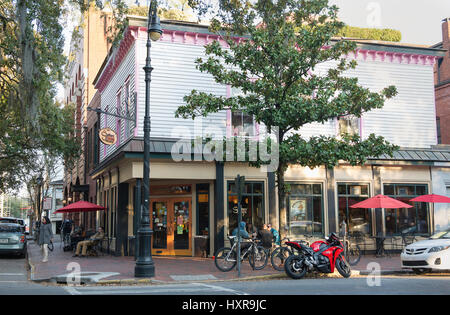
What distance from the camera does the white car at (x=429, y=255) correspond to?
13.0 metres

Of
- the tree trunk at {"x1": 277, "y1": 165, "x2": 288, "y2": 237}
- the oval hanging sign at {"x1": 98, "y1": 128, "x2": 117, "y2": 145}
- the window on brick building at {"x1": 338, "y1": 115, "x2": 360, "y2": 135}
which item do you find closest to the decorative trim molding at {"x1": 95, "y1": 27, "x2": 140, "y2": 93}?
the oval hanging sign at {"x1": 98, "y1": 128, "x2": 117, "y2": 145}

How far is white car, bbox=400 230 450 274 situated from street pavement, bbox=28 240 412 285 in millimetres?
1136

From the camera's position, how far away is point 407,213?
21266 mm

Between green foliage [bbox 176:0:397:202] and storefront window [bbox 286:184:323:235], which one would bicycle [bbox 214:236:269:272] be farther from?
storefront window [bbox 286:184:323:235]

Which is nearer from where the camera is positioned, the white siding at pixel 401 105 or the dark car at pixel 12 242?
the dark car at pixel 12 242

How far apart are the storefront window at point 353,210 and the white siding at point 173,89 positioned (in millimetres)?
6072

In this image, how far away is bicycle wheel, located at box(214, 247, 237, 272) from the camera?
14.4m

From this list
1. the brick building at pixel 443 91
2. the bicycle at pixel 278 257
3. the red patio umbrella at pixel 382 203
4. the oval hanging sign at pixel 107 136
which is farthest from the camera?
the brick building at pixel 443 91

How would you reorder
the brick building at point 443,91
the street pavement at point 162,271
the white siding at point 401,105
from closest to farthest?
the street pavement at point 162,271 → the white siding at point 401,105 → the brick building at point 443,91

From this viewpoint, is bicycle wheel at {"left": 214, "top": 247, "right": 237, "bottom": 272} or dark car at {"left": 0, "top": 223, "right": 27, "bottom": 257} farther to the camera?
dark car at {"left": 0, "top": 223, "right": 27, "bottom": 257}

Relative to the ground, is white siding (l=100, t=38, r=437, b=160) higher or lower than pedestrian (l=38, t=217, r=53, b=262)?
higher

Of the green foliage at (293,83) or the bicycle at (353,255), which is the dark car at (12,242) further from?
the bicycle at (353,255)

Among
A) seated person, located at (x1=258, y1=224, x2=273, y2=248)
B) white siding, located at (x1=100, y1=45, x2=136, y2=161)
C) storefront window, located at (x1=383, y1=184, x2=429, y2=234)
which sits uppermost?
white siding, located at (x1=100, y1=45, x2=136, y2=161)

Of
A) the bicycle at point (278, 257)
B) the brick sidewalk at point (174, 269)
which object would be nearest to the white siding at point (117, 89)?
the brick sidewalk at point (174, 269)
